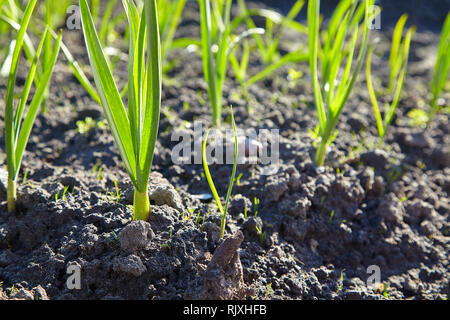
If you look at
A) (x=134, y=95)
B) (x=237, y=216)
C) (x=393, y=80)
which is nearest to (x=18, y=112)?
(x=134, y=95)

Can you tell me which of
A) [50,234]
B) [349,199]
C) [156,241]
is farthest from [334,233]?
[50,234]

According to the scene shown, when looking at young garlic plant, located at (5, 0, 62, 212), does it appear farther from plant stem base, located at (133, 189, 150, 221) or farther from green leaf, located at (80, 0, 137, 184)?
plant stem base, located at (133, 189, 150, 221)

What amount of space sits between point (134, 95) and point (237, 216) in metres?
0.54

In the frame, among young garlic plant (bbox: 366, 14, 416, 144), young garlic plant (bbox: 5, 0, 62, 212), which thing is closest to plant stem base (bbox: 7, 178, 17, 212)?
young garlic plant (bbox: 5, 0, 62, 212)

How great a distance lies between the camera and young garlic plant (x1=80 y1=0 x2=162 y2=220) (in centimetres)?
110

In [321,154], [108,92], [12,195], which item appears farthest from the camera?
[321,154]

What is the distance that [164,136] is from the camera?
1.88 meters

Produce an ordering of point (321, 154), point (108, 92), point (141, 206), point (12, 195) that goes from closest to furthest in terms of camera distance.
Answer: point (108, 92) < point (141, 206) < point (12, 195) < point (321, 154)

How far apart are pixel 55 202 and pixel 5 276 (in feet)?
0.85

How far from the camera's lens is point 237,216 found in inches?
57.7

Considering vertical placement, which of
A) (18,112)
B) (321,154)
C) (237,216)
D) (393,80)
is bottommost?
(237,216)

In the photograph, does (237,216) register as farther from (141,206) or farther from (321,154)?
(321,154)
